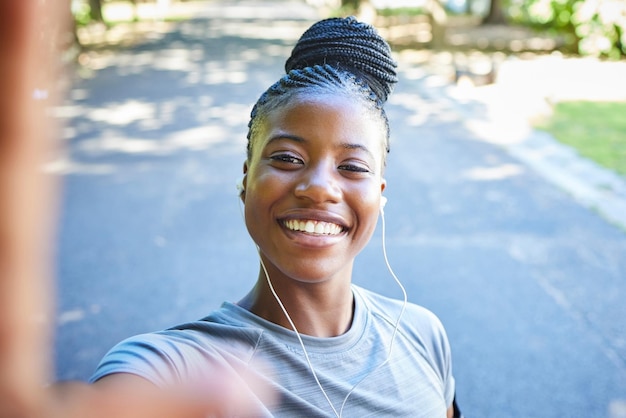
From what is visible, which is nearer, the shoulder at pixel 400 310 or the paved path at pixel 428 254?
the shoulder at pixel 400 310

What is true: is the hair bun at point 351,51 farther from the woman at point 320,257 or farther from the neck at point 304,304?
the neck at point 304,304

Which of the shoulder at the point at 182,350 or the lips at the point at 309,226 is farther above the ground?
the lips at the point at 309,226

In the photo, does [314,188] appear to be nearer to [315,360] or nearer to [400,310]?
[315,360]

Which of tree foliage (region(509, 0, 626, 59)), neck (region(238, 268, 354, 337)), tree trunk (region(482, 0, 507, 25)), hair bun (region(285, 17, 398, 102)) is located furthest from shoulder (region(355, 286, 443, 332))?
tree trunk (region(482, 0, 507, 25))

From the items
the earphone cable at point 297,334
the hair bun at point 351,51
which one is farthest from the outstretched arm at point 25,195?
the hair bun at point 351,51

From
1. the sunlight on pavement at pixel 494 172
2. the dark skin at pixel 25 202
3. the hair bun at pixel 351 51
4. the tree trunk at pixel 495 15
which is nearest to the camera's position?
the dark skin at pixel 25 202

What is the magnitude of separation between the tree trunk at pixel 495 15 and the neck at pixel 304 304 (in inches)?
998

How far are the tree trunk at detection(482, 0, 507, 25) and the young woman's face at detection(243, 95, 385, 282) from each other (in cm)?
2530

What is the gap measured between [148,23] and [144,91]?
17.8m

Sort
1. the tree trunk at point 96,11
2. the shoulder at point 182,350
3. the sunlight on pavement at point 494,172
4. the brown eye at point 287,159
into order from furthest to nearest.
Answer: the tree trunk at point 96,11 < the sunlight on pavement at point 494,172 < the brown eye at point 287,159 < the shoulder at point 182,350

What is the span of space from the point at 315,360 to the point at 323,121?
0.61m

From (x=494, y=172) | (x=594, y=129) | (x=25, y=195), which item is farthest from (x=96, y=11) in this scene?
(x=25, y=195)

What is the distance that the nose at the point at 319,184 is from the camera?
1.63m

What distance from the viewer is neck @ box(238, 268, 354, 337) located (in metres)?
1.76
